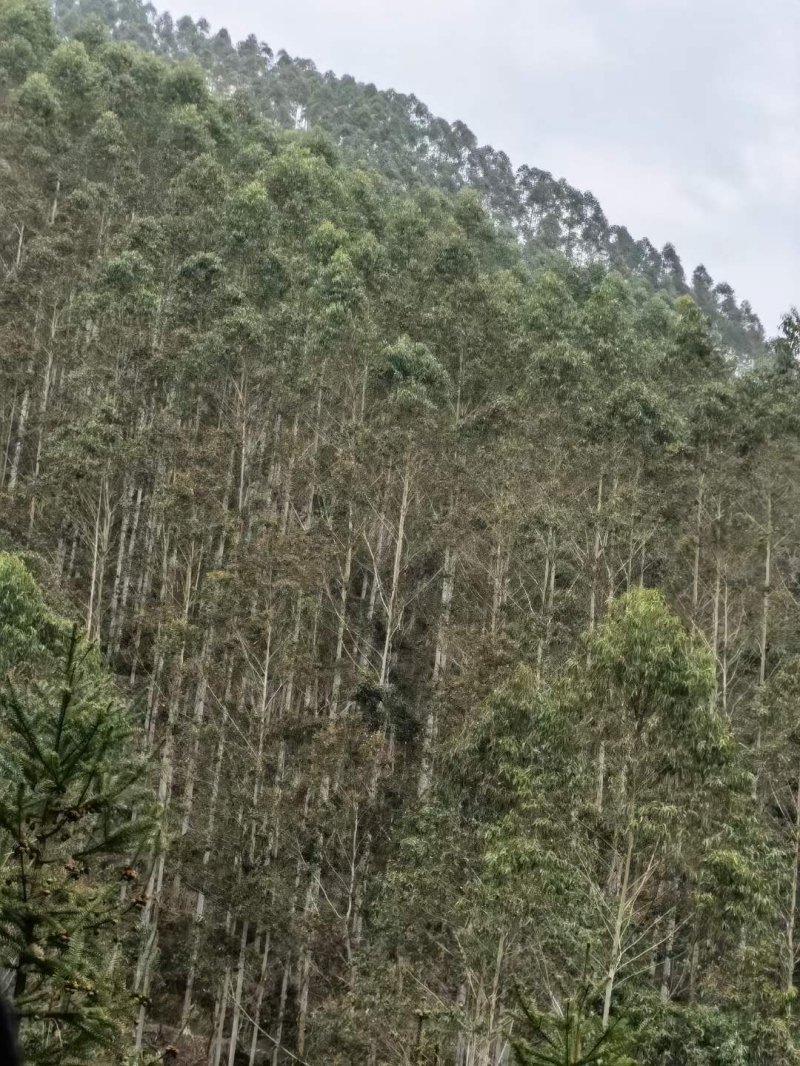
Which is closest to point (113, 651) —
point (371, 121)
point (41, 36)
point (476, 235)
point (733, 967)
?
point (733, 967)

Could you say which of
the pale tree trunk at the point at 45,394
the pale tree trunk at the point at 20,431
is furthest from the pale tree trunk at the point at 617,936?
the pale tree trunk at the point at 20,431

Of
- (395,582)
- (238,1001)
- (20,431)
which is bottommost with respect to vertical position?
(238,1001)

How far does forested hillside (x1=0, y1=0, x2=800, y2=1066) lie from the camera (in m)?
13.8

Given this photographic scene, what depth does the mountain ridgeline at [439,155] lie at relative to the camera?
77.4m

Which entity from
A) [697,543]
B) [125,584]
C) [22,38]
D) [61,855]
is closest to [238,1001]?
[125,584]

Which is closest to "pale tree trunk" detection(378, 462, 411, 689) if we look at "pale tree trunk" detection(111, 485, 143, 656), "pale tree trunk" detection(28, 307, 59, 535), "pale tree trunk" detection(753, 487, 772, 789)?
"pale tree trunk" detection(111, 485, 143, 656)

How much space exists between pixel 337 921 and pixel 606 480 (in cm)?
1331

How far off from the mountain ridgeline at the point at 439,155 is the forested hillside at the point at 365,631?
38.6 metres

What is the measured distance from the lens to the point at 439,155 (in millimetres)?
90500

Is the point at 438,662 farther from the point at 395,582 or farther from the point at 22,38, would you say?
the point at 22,38

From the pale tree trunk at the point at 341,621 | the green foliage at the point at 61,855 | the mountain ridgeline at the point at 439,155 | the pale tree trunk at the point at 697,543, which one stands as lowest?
the green foliage at the point at 61,855

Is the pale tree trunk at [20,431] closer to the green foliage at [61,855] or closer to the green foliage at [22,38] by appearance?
the green foliage at [22,38]

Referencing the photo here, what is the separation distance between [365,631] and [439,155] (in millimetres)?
73547

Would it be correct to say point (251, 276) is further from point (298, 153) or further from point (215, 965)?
point (215, 965)
